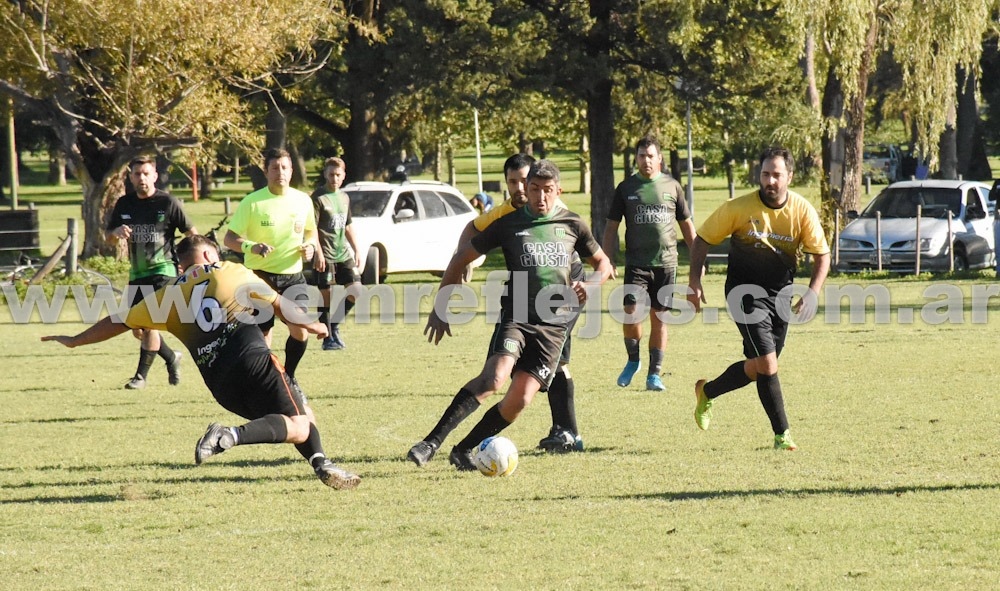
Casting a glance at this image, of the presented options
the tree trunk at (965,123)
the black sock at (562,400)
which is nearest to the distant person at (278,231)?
the black sock at (562,400)

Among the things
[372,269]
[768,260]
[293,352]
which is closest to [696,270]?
[768,260]

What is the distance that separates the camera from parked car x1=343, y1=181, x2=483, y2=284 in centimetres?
2477

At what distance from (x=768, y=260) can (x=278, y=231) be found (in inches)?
180

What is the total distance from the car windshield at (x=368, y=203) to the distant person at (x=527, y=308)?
17374mm

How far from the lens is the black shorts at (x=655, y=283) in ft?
38.0

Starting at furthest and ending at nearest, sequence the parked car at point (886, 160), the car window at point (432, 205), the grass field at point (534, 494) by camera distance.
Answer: the parked car at point (886, 160) < the car window at point (432, 205) < the grass field at point (534, 494)

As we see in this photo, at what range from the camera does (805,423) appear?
9594mm

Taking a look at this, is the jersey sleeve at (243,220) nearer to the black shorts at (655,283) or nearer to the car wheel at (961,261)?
the black shorts at (655,283)

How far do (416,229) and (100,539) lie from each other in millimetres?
19115

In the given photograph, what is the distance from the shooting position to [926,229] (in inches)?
957

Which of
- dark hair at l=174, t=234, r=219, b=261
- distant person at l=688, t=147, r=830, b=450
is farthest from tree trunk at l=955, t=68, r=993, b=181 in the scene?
dark hair at l=174, t=234, r=219, b=261

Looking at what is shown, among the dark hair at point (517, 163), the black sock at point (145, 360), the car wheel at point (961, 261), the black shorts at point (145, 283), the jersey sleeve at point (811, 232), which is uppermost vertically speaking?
the dark hair at point (517, 163)

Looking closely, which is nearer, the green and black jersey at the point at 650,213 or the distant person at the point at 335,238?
the green and black jersey at the point at 650,213

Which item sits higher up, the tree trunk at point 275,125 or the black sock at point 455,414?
the tree trunk at point 275,125
